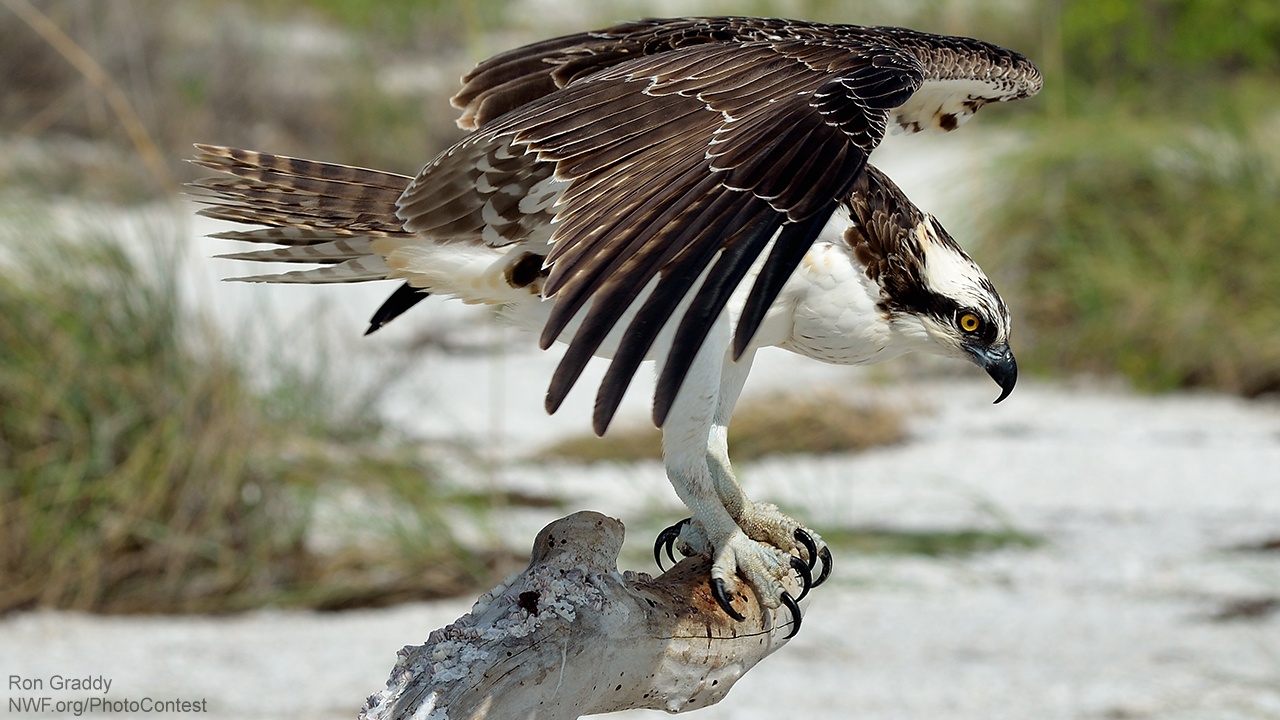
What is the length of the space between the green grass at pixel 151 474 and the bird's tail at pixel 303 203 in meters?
2.82

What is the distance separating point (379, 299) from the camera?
9.53 metres

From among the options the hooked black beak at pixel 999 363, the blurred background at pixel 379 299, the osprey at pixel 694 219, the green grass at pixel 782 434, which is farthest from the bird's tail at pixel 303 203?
the green grass at pixel 782 434

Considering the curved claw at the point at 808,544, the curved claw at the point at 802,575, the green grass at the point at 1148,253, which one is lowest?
the curved claw at the point at 802,575

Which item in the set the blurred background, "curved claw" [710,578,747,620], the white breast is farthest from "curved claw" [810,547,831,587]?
the blurred background

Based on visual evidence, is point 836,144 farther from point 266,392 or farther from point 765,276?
point 266,392

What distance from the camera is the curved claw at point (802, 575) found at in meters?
2.95

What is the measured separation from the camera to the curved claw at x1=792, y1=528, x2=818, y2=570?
301 cm

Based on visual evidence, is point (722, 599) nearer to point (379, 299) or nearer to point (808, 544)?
point (808, 544)

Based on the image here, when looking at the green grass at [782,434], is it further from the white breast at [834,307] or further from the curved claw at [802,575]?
the white breast at [834,307]

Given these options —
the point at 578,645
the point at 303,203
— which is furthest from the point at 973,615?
the point at 303,203

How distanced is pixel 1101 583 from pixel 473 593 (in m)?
2.54

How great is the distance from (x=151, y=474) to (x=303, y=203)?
9.86 feet

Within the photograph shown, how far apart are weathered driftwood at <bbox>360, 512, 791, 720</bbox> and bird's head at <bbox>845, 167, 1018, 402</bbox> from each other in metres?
0.61

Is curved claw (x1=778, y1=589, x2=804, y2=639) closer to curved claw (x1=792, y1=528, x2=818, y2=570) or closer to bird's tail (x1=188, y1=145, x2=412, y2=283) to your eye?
curved claw (x1=792, y1=528, x2=818, y2=570)
